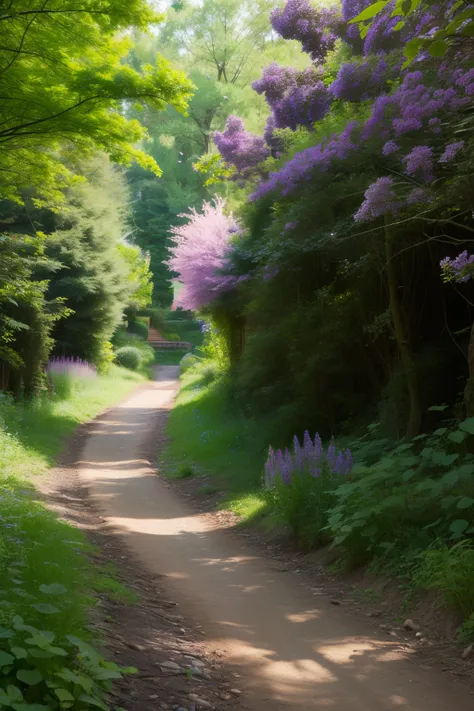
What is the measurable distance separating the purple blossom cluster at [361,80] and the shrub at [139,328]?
3190 cm

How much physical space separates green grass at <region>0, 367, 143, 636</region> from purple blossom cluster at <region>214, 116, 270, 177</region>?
8.22 metres

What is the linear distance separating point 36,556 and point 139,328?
125 feet

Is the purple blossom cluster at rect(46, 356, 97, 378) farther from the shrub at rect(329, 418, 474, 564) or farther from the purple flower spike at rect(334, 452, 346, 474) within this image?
the shrub at rect(329, 418, 474, 564)

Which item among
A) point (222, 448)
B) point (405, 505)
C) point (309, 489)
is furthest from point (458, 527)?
point (222, 448)

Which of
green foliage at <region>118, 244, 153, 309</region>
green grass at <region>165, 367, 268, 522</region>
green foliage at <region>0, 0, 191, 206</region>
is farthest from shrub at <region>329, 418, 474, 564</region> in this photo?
green foliage at <region>118, 244, 153, 309</region>

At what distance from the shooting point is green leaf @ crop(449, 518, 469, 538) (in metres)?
5.49

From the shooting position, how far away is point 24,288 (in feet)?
36.5

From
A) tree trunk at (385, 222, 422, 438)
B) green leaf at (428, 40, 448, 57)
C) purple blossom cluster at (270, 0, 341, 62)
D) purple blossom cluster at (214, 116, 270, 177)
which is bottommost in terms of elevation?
tree trunk at (385, 222, 422, 438)

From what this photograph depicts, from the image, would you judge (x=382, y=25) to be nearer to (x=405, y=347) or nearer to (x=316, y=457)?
(x=405, y=347)

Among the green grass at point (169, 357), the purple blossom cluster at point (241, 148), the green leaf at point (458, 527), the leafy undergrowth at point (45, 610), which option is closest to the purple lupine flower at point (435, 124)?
the green leaf at point (458, 527)

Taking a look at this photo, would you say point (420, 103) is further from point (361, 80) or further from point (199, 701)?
point (199, 701)

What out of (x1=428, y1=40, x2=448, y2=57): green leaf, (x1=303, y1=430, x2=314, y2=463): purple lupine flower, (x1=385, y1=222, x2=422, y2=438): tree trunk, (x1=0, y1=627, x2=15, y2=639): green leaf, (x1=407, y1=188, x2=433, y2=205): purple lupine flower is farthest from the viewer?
(x1=385, y1=222, x2=422, y2=438): tree trunk

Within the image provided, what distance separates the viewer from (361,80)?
10422mm

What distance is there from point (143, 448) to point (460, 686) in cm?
1268
